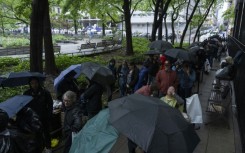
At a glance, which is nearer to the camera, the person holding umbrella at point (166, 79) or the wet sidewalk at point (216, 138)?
the wet sidewalk at point (216, 138)

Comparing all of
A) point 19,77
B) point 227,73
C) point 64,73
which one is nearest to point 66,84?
point 64,73

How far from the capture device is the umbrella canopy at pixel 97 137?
3467 millimetres

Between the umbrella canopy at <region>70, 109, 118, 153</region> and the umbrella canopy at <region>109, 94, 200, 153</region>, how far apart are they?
11 cm

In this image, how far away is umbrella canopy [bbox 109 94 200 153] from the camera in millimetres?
3426

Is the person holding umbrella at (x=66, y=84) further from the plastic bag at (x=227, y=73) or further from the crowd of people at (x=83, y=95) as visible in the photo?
the plastic bag at (x=227, y=73)

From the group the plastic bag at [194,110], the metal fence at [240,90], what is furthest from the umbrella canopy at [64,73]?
the metal fence at [240,90]

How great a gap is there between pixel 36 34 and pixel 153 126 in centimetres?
607

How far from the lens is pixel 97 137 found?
3.60 m

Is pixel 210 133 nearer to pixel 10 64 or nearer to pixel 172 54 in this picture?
pixel 172 54

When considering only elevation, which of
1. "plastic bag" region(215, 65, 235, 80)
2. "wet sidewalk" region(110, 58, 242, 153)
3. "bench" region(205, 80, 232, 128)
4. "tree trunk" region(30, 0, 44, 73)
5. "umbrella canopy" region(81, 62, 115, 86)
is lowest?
"wet sidewalk" region(110, 58, 242, 153)

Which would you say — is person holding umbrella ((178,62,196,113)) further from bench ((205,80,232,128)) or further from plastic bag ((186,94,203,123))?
plastic bag ((186,94,203,123))

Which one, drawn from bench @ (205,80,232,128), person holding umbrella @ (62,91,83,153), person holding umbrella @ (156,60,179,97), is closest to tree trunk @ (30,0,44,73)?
person holding umbrella @ (156,60,179,97)

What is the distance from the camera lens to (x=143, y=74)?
9.45 metres

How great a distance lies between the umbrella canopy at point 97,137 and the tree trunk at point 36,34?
5.29 meters
